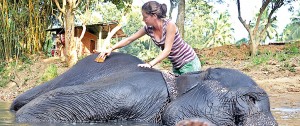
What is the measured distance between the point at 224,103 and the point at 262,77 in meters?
7.26

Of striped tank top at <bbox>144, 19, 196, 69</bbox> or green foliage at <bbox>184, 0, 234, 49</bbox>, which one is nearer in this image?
striped tank top at <bbox>144, 19, 196, 69</bbox>

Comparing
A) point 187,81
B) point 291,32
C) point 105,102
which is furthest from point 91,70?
point 291,32

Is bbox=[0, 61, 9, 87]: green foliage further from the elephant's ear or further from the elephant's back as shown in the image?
the elephant's ear

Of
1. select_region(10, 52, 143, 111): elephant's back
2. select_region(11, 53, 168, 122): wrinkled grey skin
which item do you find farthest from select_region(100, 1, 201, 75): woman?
select_region(11, 53, 168, 122): wrinkled grey skin

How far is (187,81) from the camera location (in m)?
3.68

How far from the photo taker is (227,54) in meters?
16.3

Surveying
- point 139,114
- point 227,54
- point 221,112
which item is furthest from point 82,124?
point 227,54

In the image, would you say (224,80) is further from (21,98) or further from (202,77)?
(21,98)

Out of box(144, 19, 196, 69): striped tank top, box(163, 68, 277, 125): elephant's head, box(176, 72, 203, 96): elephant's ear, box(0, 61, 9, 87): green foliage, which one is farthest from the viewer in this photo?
box(0, 61, 9, 87): green foliage

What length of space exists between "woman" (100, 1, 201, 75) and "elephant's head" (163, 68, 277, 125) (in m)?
0.53

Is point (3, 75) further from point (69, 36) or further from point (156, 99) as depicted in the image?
point (156, 99)

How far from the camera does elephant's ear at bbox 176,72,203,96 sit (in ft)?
11.9

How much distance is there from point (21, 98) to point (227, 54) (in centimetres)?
1254

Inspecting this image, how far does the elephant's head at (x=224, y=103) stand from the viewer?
3377 mm
